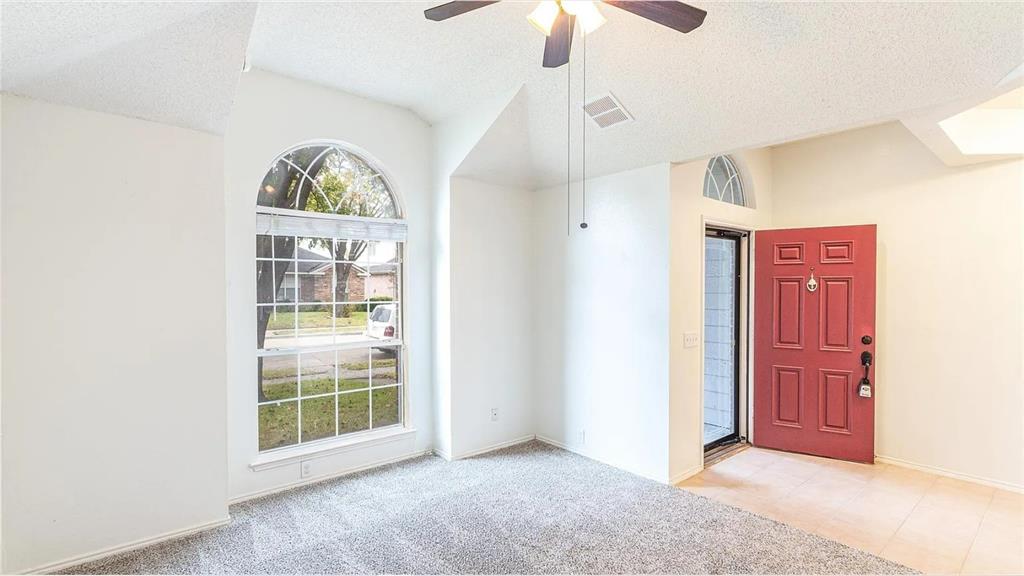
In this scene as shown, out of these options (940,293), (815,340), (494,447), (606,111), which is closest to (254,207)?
(606,111)

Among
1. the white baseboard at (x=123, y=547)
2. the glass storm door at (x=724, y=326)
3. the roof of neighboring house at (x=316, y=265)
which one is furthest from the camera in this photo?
the glass storm door at (x=724, y=326)

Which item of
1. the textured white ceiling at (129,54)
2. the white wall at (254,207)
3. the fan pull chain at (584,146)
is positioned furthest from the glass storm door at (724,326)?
the textured white ceiling at (129,54)

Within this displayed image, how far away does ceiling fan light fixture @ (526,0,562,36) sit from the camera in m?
1.82

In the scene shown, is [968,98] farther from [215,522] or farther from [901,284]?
[215,522]

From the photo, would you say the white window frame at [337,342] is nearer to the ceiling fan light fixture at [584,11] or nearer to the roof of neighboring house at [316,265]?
the roof of neighboring house at [316,265]

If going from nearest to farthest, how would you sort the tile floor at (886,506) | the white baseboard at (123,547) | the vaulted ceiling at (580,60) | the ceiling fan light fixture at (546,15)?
the ceiling fan light fixture at (546,15) < the vaulted ceiling at (580,60) < the white baseboard at (123,547) < the tile floor at (886,506)

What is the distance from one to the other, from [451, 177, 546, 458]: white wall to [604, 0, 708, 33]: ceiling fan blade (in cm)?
234

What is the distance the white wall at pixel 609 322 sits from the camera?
3.45 metres

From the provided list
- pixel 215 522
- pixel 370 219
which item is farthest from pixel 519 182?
pixel 215 522

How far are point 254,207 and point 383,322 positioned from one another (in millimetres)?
1283

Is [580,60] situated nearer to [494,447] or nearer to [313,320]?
[313,320]

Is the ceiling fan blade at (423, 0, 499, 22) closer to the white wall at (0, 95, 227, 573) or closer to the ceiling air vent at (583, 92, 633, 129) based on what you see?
the ceiling air vent at (583, 92, 633, 129)

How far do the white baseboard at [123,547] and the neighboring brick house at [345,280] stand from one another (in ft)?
4.88

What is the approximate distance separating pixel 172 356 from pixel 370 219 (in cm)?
161
